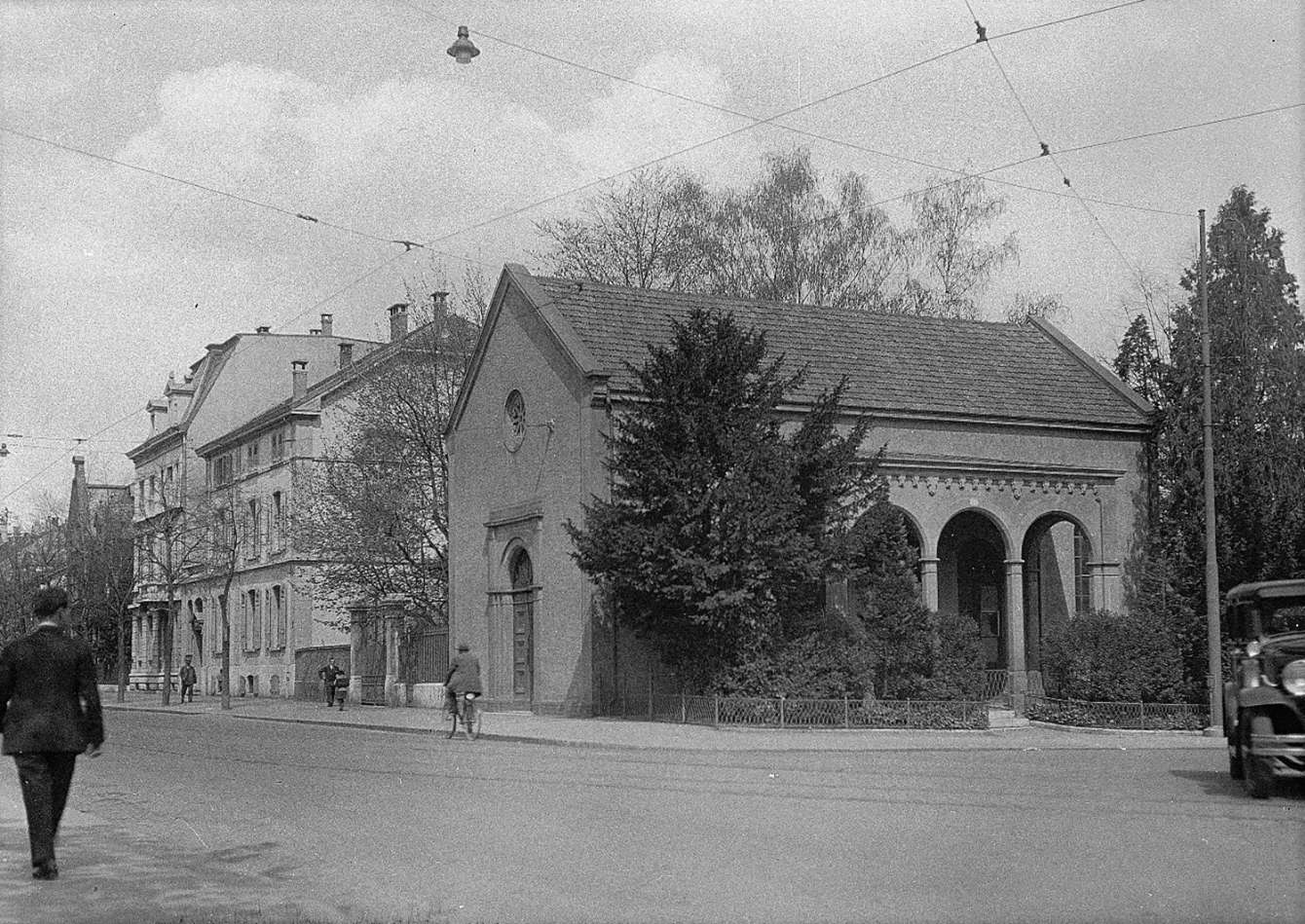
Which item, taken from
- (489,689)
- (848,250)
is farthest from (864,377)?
(848,250)

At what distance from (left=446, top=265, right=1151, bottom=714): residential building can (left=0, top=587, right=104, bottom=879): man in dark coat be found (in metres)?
19.2

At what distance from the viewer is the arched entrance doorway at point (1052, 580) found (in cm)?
3600

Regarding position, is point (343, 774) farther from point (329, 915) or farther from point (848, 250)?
point (848, 250)

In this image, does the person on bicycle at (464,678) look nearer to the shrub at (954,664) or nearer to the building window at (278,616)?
the shrub at (954,664)

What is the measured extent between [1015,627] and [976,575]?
352 cm

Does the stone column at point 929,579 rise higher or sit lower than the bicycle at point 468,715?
higher

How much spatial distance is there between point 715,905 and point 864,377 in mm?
26689

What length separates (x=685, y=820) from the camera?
12.0m

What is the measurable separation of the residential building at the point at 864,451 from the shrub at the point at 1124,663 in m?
4.04

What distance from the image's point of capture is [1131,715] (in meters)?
26.8

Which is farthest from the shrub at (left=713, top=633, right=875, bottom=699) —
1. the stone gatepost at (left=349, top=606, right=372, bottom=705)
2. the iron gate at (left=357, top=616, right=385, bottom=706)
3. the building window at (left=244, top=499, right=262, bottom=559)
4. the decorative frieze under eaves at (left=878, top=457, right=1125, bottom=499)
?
the building window at (left=244, top=499, right=262, bottom=559)

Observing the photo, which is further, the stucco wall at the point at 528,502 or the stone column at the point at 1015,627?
the stone column at the point at 1015,627

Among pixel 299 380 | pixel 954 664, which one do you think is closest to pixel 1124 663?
pixel 954 664

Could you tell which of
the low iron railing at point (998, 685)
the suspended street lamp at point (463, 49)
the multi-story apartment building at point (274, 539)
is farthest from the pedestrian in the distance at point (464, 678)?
the multi-story apartment building at point (274, 539)
